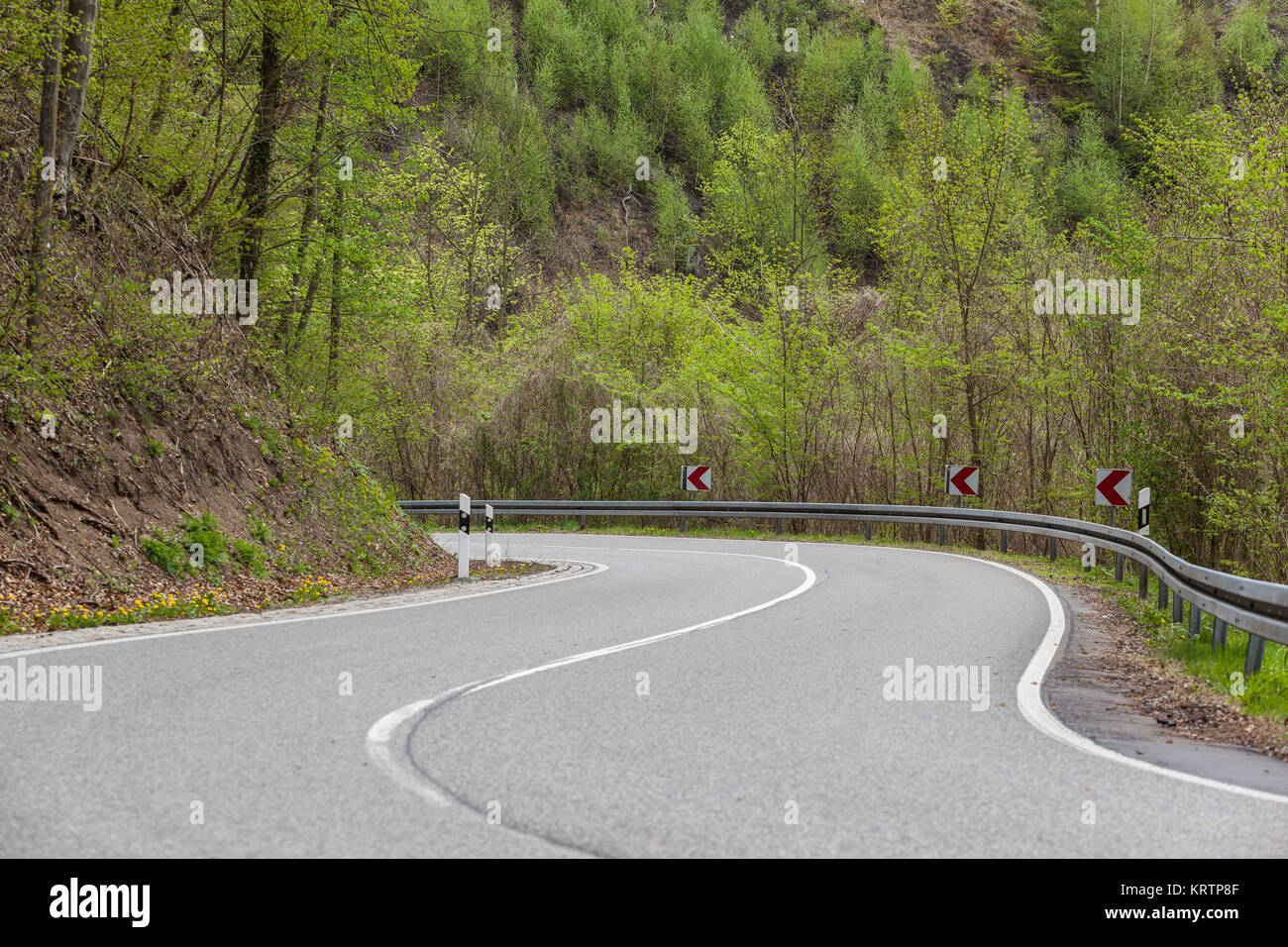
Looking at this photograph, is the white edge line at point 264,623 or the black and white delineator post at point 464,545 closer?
the white edge line at point 264,623

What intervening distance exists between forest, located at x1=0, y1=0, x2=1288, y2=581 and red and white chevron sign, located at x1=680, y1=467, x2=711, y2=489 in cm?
301

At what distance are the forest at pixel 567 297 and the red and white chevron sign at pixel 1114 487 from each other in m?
1.91

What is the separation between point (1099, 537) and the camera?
17.9 m

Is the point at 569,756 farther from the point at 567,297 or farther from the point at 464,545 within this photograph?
the point at 567,297

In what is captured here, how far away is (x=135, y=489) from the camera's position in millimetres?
12539

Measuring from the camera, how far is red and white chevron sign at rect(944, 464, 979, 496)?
2613 cm

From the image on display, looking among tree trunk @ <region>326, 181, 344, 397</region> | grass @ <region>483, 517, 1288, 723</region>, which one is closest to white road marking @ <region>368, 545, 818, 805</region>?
grass @ <region>483, 517, 1288, 723</region>

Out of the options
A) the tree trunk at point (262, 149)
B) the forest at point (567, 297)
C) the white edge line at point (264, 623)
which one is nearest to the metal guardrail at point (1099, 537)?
the forest at point (567, 297)

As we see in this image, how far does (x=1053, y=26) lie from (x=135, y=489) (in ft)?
294

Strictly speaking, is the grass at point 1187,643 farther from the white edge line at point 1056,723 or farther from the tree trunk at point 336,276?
the tree trunk at point 336,276

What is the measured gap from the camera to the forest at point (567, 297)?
1421 cm

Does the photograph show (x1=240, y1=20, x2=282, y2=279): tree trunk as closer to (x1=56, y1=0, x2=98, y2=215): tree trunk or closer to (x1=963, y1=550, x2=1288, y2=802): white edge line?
(x1=56, y1=0, x2=98, y2=215): tree trunk

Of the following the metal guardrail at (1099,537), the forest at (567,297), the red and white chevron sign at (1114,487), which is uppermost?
the forest at (567,297)

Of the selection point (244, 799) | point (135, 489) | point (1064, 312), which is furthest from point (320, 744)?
point (1064, 312)
